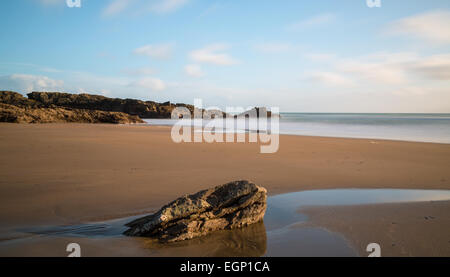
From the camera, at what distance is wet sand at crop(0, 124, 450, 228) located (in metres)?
4.88

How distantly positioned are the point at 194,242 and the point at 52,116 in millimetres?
30501

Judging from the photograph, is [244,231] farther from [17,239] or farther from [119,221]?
[17,239]

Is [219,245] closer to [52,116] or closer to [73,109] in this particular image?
[52,116]

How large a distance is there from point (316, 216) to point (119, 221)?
3.20 meters

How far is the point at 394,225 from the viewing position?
408 cm

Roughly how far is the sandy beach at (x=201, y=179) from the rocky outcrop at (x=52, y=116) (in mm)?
15995

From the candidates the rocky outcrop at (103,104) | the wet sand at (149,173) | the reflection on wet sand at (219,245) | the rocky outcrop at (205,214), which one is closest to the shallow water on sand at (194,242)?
the reflection on wet sand at (219,245)

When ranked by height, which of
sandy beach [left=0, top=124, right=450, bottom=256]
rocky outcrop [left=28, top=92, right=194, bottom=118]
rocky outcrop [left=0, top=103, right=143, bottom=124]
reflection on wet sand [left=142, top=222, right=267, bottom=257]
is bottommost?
reflection on wet sand [left=142, top=222, right=267, bottom=257]

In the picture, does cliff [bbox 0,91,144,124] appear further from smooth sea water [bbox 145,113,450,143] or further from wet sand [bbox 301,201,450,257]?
wet sand [bbox 301,201,450,257]

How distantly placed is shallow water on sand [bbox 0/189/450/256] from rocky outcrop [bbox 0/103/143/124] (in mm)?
25814

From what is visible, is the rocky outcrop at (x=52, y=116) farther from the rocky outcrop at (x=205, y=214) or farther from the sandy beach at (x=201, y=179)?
the rocky outcrop at (x=205, y=214)

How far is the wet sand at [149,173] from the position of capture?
4883mm

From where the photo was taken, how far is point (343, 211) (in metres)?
4.76

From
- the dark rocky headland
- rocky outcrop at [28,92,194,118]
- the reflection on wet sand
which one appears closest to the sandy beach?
the reflection on wet sand
